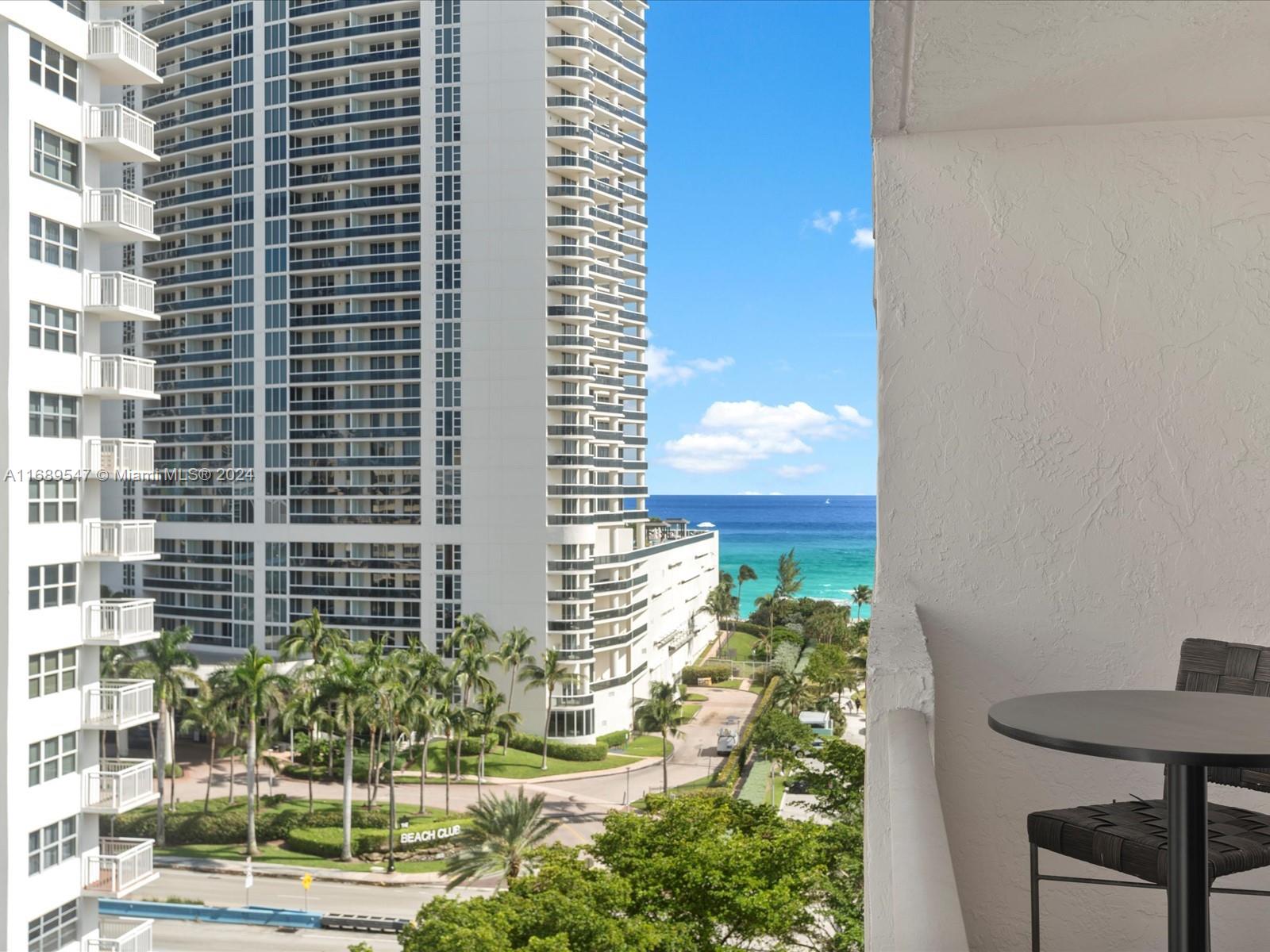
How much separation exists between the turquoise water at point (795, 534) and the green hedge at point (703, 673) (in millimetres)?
14742

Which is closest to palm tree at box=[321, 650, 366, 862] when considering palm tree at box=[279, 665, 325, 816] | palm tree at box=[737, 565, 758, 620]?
palm tree at box=[279, 665, 325, 816]

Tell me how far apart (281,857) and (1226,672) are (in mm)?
30256

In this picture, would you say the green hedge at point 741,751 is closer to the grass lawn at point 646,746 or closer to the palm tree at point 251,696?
the grass lawn at point 646,746

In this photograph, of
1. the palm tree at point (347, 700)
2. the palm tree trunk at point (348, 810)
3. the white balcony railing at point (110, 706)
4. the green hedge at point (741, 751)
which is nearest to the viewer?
the white balcony railing at point (110, 706)

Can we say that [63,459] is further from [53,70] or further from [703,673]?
[703,673]

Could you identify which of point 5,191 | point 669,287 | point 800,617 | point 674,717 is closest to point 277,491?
point 674,717

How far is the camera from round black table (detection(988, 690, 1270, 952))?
3.92 ft

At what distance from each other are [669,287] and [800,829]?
7335 centimetres

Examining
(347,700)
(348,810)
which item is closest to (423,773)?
(348,810)

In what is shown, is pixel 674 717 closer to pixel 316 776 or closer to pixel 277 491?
pixel 316 776

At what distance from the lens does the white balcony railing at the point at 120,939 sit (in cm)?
1314

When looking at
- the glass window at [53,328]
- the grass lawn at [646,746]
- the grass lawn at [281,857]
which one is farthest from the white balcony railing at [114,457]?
the grass lawn at [646,746]

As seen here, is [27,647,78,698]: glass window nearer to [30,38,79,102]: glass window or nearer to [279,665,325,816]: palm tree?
[30,38,79,102]: glass window

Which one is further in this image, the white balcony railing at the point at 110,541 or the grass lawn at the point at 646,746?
the grass lawn at the point at 646,746
